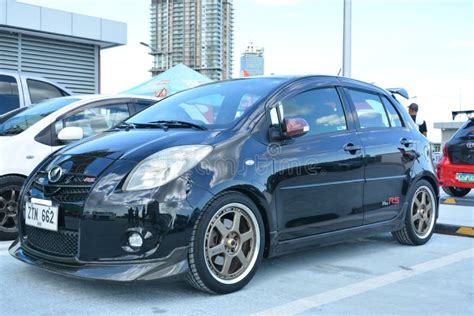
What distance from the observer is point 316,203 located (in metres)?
4.09

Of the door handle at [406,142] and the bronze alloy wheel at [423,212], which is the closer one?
the door handle at [406,142]

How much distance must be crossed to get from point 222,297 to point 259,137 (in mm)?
1118

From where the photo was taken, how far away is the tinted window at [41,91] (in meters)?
7.28

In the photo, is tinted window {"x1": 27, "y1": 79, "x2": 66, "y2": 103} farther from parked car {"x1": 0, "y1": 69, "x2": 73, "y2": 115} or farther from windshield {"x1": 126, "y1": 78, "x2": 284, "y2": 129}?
windshield {"x1": 126, "y1": 78, "x2": 284, "y2": 129}

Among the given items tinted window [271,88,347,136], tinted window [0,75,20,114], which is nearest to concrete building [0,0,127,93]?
tinted window [0,75,20,114]

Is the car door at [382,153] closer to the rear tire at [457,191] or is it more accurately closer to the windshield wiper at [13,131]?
the windshield wiper at [13,131]

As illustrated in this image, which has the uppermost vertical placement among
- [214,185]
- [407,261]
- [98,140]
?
[98,140]

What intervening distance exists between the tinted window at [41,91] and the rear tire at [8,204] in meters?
2.47

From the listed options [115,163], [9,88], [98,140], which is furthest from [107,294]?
[9,88]

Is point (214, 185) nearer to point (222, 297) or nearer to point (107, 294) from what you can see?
point (222, 297)

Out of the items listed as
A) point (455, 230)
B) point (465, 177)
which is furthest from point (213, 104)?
point (465, 177)

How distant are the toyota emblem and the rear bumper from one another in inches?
282

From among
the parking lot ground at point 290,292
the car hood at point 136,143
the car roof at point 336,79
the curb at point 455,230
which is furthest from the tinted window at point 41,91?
the curb at point 455,230

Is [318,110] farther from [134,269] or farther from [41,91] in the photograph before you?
[41,91]
